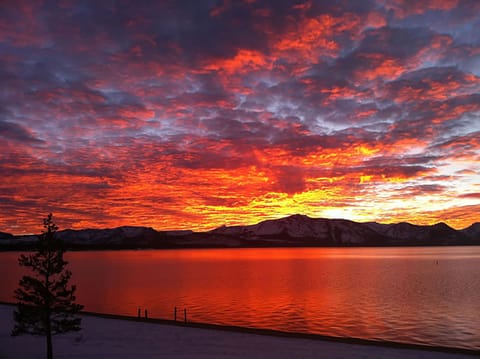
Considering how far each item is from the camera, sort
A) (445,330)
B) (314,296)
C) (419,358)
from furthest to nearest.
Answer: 1. (314,296)
2. (445,330)
3. (419,358)

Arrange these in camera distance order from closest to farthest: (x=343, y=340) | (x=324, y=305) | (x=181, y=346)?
(x=181, y=346) → (x=343, y=340) → (x=324, y=305)

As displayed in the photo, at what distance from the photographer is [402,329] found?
2079 inches

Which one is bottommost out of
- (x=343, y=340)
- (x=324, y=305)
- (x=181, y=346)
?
(x=324, y=305)

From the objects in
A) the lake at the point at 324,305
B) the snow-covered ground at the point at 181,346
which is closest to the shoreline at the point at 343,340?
the snow-covered ground at the point at 181,346

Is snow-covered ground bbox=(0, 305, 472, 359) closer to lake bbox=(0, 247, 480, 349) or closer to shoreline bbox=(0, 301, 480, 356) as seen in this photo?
shoreline bbox=(0, 301, 480, 356)

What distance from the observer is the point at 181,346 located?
3688cm

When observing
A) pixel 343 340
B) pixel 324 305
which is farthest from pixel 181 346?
pixel 324 305

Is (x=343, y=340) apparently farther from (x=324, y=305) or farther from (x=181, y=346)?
(x=324, y=305)

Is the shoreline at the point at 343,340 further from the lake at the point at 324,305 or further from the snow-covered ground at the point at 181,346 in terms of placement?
the lake at the point at 324,305

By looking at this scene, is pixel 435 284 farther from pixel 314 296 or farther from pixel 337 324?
pixel 337 324

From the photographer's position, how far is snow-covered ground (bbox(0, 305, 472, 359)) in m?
34.0

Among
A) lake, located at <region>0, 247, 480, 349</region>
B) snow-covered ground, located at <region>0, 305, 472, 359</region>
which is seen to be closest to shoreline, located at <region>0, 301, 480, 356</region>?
snow-covered ground, located at <region>0, 305, 472, 359</region>

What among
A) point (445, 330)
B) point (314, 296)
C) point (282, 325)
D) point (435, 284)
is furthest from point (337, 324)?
point (435, 284)

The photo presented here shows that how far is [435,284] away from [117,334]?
88.6 meters
